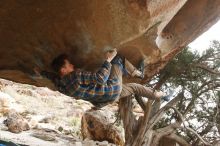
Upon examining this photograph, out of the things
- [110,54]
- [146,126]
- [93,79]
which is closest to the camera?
[93,79]

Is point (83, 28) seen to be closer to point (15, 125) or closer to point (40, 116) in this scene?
point (15, 125)

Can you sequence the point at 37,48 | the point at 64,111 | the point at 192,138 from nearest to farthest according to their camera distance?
the point at 37,48
the point at 192,138
the point at 64,111

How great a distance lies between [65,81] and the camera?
6918mm

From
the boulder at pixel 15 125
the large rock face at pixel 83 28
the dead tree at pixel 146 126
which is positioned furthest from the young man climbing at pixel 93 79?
the boulder at pixel 15 125

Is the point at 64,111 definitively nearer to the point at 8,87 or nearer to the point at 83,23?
the point at 8,87

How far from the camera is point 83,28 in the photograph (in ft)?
22.4

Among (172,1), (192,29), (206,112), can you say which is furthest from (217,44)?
(172,1)

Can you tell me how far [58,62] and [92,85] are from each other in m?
0.86

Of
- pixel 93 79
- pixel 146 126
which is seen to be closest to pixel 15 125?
pixel 146 126

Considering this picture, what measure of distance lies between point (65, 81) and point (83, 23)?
115cm

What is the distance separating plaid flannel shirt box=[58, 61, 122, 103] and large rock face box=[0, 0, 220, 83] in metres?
0.64

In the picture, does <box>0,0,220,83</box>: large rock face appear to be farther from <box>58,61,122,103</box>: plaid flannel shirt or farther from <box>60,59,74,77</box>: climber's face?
<box>58,61,122,103</box>: plaid flannel shirt

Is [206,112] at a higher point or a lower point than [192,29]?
lower

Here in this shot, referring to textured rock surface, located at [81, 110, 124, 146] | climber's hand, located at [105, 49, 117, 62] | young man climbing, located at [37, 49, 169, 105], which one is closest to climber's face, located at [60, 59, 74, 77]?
young man climbing, located at [37, 49, 169, 105]
